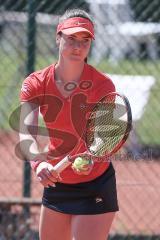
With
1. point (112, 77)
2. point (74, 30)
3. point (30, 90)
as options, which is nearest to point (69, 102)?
point (30, 90)

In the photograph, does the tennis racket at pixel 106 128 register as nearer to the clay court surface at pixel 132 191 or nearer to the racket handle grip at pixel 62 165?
the racket handle grip at pixel 62 165

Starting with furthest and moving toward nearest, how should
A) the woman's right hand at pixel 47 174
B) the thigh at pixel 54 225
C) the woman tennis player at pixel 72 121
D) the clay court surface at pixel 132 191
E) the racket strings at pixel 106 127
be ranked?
the clay court surface at pixel 132 191 < the thigh at pixel 54 225 < the woman tennis player at pixel 72 121 < the racket strings at pixel 106 127 < the woman's right hand at pixel 47 174

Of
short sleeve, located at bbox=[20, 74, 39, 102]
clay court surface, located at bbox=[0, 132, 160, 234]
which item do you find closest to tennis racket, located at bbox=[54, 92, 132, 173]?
short sleeve, located at bbox=[20, 74, 39, 102]

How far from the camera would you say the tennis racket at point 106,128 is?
4.05m

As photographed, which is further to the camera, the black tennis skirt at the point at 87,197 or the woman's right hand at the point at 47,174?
the black tennis skirt at the point at 87,197

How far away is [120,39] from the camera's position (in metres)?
6.65

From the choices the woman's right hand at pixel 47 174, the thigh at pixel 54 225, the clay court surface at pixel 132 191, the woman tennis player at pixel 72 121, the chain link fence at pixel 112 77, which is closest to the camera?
the woman's right hand at pixel 47 174

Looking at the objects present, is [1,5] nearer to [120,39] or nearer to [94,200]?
[120,39]

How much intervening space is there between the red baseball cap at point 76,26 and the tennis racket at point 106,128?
0.36 metres

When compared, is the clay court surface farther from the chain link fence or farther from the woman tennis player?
the woman tennis player

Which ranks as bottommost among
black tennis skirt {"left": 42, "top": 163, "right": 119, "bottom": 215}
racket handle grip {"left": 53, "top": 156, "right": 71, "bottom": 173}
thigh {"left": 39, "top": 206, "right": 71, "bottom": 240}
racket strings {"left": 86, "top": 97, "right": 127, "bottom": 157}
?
thigh {"left": 39, "top": 206, "right": 71, "bottom": 240}

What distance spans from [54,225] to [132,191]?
2.63m

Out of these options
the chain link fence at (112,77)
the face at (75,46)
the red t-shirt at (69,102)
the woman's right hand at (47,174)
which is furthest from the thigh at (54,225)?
the chain link fence at (112,77)

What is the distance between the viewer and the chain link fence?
5.93 meters
